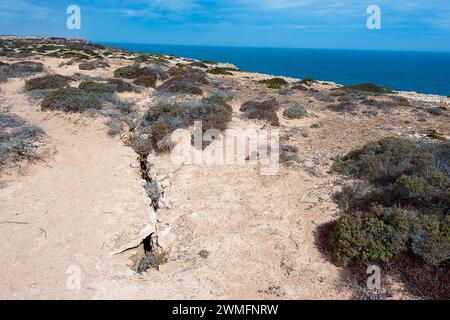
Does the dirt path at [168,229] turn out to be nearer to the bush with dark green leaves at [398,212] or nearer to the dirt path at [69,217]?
the dirt path at [69,217]

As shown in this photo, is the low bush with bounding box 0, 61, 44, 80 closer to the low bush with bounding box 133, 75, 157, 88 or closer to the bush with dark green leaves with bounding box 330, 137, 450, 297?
the low bush with bounding box 133, 75, 157, 88

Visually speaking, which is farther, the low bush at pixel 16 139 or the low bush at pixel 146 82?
the low bush at pixel 146 82

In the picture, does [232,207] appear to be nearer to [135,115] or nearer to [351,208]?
[351,208]

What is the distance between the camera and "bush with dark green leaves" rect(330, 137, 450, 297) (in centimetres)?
635

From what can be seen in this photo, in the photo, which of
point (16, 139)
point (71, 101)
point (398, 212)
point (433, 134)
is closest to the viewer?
point (398, 212)

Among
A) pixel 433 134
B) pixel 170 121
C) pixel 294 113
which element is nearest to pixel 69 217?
pixel 170 121

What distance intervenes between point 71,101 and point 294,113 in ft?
35.5

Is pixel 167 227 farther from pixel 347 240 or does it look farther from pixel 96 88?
pixel 96 88

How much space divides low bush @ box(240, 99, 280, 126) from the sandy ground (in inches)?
162

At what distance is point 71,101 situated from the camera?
15.4m

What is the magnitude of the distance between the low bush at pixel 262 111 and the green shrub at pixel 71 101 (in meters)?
7.14

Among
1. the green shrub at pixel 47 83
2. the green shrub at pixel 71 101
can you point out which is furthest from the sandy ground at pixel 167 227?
the green shrub at pixel 47 83

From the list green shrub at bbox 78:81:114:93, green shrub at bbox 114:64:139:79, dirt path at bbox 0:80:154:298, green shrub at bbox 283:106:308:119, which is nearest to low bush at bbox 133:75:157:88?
green shrub at bbox 114:64:139:79

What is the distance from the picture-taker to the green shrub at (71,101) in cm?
1516
